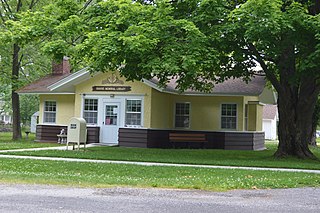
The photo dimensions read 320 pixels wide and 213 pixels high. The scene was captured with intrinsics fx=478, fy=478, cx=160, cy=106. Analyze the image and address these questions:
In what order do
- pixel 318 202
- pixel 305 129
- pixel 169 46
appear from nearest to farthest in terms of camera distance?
pixel 318 202, pixel 169 46, pixel 305 129

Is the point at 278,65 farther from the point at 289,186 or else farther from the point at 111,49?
the point at 289,186

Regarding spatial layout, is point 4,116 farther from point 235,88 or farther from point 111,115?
point 235,88

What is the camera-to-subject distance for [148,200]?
9109 millimetres

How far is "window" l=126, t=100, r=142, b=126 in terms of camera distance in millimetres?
25625

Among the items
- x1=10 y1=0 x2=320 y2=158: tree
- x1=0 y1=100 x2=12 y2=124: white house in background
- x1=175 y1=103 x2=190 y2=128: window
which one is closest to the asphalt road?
x1=10 y1=0 x2=320 y2=158: tree

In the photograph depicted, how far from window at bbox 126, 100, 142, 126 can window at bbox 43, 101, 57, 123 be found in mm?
5848

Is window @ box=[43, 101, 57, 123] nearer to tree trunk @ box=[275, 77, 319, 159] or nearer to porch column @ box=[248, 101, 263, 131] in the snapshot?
porch column @ box=[248, 101, 263, 131]

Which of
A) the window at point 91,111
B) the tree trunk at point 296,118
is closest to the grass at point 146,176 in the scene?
the tree trunk at point 296,118

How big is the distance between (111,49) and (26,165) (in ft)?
15.1

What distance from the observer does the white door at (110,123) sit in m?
26.2

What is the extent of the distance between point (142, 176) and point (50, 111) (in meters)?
17.6

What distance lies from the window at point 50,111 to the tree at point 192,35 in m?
11.5

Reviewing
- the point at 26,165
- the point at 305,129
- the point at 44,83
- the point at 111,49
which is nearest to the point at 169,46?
the point at 111,49

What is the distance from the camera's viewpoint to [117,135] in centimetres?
2622
